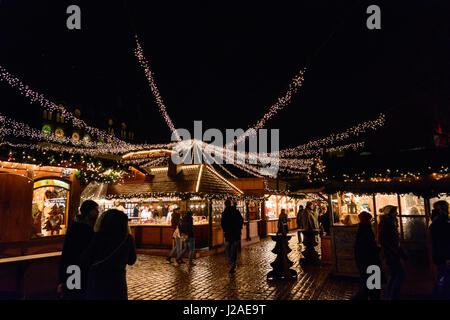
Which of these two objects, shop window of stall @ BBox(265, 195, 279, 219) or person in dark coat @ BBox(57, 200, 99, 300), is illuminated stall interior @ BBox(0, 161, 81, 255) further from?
shop window of stall @ BBox(265, 195, 279, 219)

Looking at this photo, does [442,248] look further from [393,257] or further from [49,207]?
[49,207]

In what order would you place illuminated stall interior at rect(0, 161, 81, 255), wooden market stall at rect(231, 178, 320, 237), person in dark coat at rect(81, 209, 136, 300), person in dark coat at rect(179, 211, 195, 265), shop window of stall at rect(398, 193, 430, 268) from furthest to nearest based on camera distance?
wooden market stall at rect(231, 178, 320, 237), person in dark coat at rect(179, 211, 195, 265), shop window of stall at rect(398, 193, 430, 268), illuminated stall interior at rect(0, 161, 81, 255), person in dark coat at rect(81, 209, 136, 300)

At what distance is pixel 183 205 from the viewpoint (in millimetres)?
13656

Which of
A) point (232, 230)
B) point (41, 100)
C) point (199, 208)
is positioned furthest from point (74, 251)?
point (41, 100)

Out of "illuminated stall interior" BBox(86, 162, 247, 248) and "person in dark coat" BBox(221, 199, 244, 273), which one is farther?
"illuminated stall interior" BBox(86, 162, 247, 248)

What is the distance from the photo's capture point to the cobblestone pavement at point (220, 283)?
568 cm

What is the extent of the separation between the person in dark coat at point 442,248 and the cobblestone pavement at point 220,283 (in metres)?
1.86

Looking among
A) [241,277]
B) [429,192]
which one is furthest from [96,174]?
[429,192]

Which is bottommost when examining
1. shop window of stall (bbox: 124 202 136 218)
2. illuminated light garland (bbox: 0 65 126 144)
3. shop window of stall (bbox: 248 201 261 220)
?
shop window of stall (bbox: 248 201 261 220)

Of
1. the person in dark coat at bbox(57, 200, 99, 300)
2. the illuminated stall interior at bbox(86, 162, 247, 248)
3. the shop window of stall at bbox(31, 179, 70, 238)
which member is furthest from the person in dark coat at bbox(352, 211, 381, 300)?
the illuminated stall interior at bbox(86, 162, 247, 248)

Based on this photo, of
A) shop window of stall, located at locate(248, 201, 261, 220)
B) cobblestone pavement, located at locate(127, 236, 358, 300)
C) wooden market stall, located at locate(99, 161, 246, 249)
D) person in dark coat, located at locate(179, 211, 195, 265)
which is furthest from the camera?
shop window of stall, located at locate(248, 201, 261, 220)

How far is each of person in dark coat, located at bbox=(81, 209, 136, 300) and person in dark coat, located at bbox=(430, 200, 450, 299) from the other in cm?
577

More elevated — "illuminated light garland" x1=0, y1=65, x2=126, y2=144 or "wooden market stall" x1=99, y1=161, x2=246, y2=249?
"illuminated light garland" x1=0, y1=65, x2=126, y2=144

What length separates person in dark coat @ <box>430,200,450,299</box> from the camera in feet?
17.4
